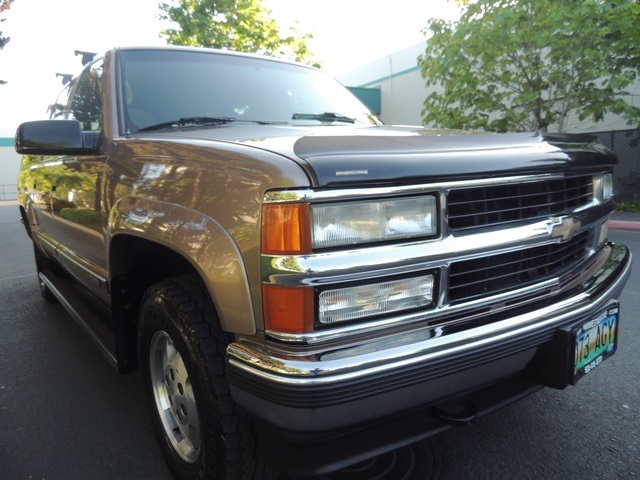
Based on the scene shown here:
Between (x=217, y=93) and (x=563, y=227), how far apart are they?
1.86 m

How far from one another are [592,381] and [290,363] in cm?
226

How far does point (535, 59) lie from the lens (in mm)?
10398

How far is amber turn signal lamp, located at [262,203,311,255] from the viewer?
1391 mm

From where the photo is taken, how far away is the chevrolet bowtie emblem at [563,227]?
74.6 inches

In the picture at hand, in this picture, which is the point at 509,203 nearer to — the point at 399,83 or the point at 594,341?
the point at 594,341

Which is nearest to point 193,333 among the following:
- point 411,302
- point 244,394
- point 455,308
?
point 244,394

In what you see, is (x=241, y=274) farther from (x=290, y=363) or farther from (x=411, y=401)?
(x=411, y=401)

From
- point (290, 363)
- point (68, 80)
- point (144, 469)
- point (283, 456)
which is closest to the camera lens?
point (290, 363)

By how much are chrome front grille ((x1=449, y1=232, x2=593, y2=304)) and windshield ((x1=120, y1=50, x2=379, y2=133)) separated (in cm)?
134

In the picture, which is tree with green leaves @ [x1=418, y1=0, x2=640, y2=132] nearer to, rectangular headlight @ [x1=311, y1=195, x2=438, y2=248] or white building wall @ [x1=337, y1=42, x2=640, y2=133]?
white building wall @ [x1=337, y1=42, x2=640, y2=133]

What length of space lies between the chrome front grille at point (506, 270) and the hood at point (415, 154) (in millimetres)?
298

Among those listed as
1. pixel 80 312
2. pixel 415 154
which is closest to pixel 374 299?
pixel 415 154

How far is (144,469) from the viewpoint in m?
2.19

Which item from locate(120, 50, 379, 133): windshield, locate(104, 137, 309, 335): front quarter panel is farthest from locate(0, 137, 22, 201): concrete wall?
locate(104, 137, 309, 335): front quarter panel
